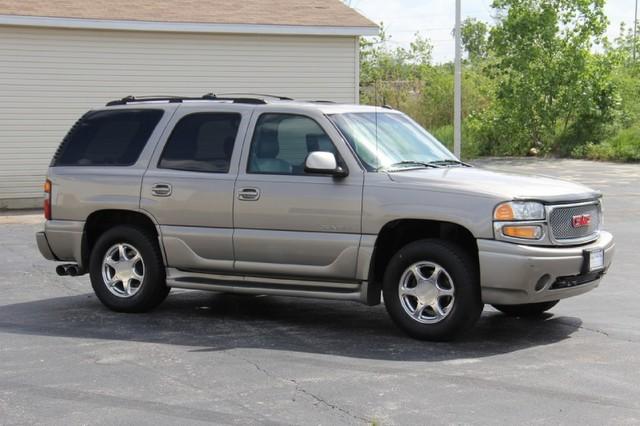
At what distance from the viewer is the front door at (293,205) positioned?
8484 mm

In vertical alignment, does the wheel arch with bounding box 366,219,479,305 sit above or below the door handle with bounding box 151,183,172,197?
below

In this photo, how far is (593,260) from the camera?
27.3 ft

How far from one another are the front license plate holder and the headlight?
1.86ft

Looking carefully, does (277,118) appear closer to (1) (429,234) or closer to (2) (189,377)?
(1) (429,234)

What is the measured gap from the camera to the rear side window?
9664 millimetres

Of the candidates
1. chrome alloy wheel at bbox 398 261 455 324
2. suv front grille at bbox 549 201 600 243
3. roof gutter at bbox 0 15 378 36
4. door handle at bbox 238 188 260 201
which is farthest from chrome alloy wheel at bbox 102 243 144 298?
roof gutter at bbox 0 15 378 36

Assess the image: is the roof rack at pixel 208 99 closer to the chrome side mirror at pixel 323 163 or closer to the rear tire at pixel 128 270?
the chrome side mirror at pixel 323 163

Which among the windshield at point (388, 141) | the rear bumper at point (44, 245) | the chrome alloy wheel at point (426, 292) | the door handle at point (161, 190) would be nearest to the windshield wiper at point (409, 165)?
the windshield at point (388, 141)

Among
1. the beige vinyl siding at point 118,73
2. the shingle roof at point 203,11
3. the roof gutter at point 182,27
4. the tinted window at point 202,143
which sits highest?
the shingle roof at point 203,11

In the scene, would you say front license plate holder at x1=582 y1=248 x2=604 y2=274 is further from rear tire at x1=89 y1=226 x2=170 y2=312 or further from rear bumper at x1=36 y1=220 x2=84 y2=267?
rear bumper at x1=36 y1=220 x2=84 y2=267

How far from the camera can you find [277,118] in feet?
29.8

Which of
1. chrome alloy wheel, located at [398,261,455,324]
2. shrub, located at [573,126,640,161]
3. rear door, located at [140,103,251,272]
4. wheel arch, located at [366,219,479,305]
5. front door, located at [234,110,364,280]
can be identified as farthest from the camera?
shrub, located at [573,126,640,161]

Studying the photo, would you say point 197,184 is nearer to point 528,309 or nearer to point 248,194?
point 248,194

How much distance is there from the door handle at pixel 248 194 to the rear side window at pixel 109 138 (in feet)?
3.96
